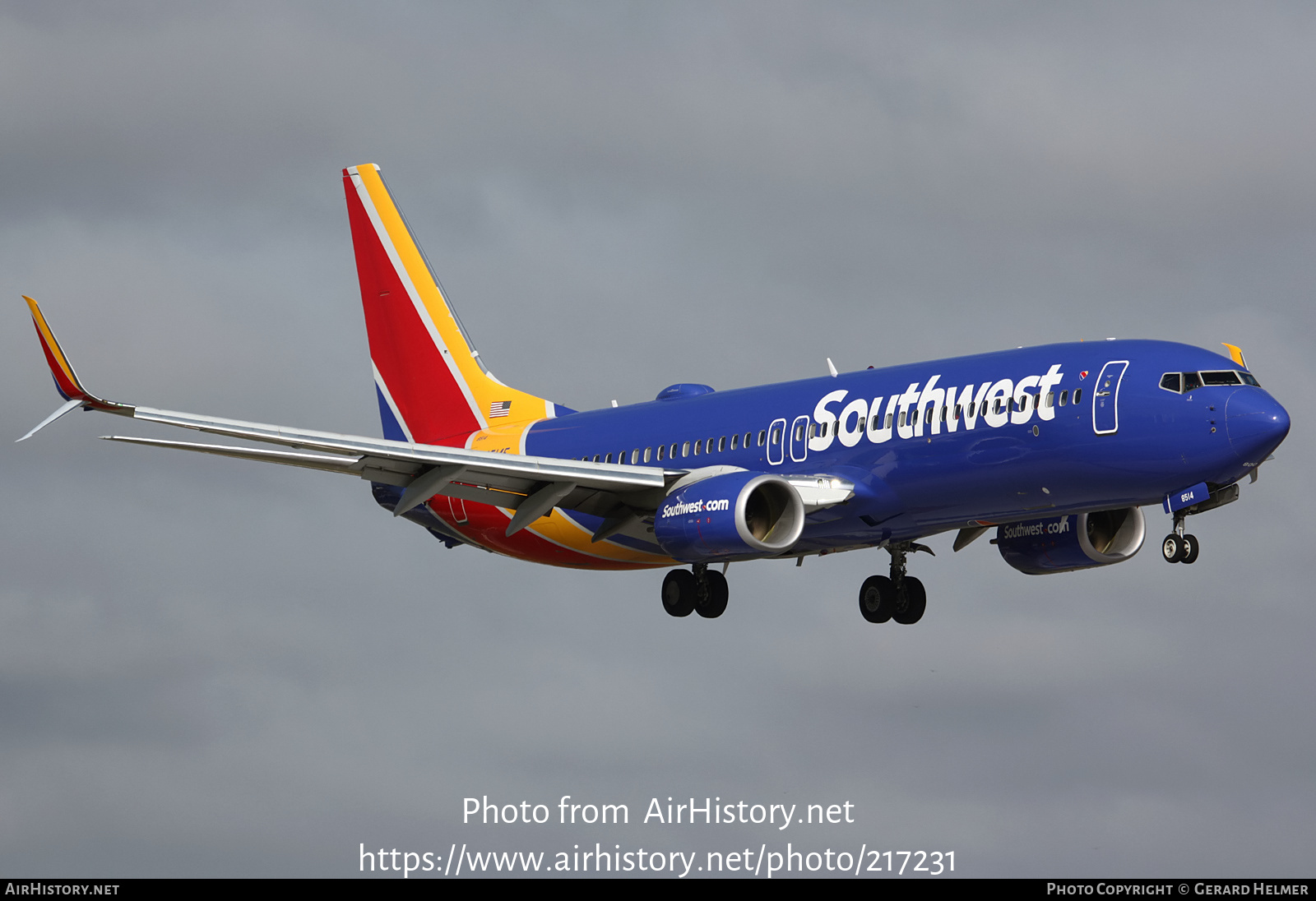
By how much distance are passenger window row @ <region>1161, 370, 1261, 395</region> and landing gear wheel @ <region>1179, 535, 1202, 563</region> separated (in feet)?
9.29

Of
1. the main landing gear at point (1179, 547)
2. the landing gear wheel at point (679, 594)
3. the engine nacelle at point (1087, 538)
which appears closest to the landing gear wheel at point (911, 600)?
the engine nacelle at point (1087, 538)

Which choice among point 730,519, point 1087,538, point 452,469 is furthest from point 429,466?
point 1087,538

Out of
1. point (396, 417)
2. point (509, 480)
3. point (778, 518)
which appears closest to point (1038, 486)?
point (778, 518)

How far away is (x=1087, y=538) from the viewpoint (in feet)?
142

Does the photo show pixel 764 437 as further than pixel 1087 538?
No

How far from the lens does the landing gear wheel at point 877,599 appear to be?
4550 centimetres

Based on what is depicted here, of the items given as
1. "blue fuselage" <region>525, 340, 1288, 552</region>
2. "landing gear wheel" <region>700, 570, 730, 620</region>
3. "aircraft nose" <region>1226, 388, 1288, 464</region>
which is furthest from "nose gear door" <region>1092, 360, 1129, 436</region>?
"landing gear wheel" <region>700, 570, 730, 620</region>

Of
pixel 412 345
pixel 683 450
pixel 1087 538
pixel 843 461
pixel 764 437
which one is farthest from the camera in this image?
pixel 412 345

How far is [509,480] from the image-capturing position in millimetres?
42250

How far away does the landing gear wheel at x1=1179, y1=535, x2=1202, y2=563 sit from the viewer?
3566 cm

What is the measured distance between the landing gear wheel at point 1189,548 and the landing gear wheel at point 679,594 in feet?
43.5

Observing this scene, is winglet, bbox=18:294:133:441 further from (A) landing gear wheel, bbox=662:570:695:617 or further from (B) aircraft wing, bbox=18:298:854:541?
(A) landing gear wheel, bbox=662:570:695:617

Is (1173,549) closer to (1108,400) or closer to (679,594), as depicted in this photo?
(1108,400)

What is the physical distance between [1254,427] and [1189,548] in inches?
109
